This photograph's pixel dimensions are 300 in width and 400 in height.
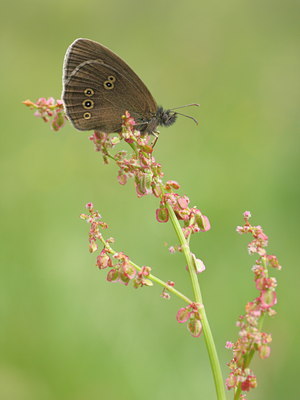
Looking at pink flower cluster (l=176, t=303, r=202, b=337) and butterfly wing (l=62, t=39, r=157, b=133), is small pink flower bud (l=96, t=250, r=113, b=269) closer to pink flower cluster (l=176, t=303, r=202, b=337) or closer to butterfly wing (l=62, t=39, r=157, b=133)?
pink flower cluster (l=176, t=303, r=202, b=337)

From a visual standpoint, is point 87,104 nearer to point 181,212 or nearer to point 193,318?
point 181,212

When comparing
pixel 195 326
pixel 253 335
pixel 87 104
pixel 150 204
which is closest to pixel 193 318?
pixel 195 326

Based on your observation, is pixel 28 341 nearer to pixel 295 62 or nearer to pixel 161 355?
pixel 161 355

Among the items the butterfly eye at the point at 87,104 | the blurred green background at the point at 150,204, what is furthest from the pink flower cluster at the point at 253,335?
the blurred green background at the point at 150,204

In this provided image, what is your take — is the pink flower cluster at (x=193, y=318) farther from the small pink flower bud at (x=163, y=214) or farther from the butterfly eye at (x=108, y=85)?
the butterfly eye at (x=108, y=85)

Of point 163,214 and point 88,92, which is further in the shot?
point 88,92

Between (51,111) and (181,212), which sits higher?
(51,111)

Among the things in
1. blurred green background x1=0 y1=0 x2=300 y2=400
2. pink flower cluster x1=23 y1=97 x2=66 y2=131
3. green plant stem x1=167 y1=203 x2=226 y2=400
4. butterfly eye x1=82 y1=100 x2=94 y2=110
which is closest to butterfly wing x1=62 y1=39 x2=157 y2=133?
butterfly eye x1=82 y1=100 x2=94 y2=110

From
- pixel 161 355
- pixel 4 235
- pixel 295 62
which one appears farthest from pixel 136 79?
pixel 295 62

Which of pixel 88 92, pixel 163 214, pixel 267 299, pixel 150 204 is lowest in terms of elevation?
pixel 267 299
